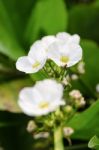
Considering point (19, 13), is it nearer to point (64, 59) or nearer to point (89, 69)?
point (89, 69)

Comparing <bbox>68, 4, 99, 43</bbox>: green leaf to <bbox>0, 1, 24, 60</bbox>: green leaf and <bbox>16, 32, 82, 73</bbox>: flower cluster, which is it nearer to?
<bbox>0, 1, 24, 60</bbox>: green leaf

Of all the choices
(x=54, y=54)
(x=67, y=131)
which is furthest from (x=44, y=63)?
(x=67, y=131)

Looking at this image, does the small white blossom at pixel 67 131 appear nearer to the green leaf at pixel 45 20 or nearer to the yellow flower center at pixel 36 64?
the yellow flower center at pixel 36 64

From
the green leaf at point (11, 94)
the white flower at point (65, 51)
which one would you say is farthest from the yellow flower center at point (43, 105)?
the green leaf at point (11, 94)

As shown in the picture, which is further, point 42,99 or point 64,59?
point 64,59

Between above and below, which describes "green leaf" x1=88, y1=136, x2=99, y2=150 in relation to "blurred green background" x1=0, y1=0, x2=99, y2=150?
below

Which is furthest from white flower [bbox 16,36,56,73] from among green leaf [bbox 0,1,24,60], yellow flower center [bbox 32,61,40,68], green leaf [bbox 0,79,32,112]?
green leaf [bbox 0,1,24,60]

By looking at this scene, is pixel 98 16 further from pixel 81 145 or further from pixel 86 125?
pixel 86 125
